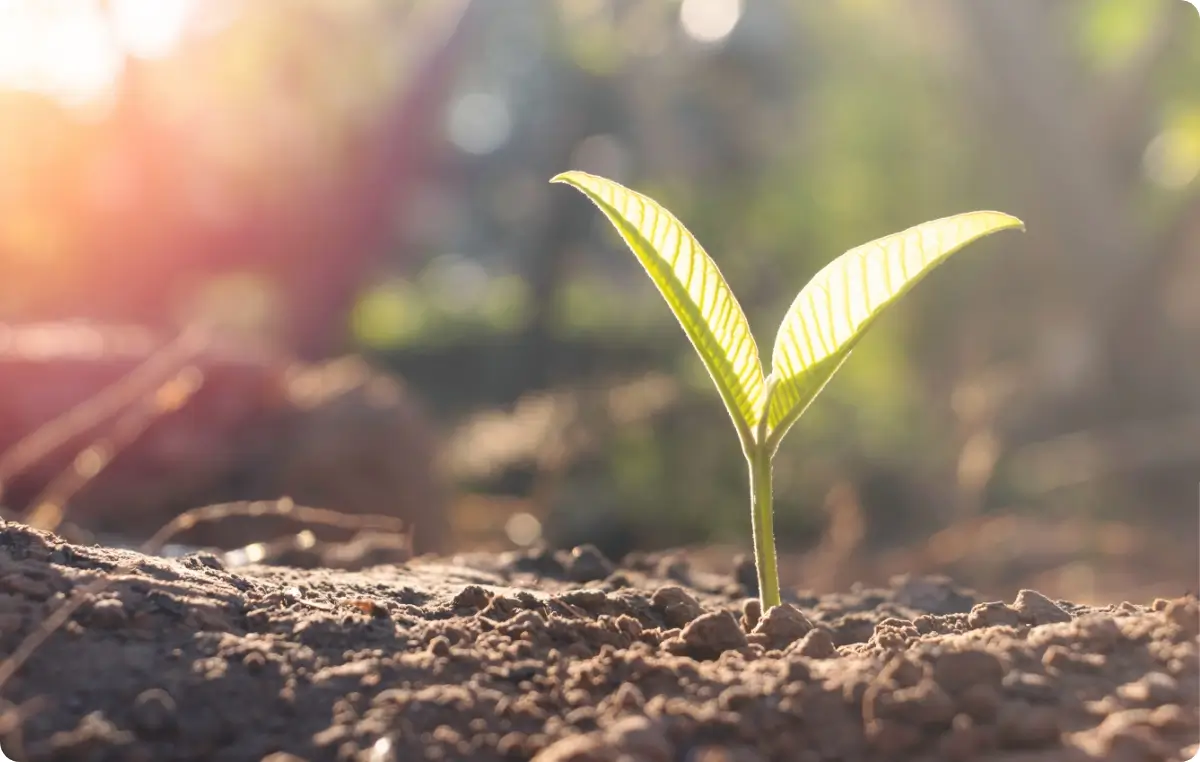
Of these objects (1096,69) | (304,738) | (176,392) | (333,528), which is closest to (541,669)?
(304,738)

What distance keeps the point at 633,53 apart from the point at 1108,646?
6660 millimetres

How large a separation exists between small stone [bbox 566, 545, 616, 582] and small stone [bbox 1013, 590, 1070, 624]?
0.76 metres

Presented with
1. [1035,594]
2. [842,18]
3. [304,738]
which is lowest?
[304,738]

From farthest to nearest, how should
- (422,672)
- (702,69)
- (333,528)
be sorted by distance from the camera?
(702,69)
(333,528)
(422,672)

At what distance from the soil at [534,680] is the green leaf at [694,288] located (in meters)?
0.26

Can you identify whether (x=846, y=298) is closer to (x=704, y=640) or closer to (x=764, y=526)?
(x=764, y=526)

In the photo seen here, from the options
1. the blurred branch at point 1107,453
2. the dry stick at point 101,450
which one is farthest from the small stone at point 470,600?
the blurred branch at point 1107,453

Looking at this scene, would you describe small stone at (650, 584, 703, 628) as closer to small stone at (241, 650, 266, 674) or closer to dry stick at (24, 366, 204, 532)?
small stone at (241, 650, 266, 674)

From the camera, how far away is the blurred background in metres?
3.64

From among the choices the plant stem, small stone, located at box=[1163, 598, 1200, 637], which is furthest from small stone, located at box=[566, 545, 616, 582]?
small stone, located at box=[1163, 598, 1200, 637]

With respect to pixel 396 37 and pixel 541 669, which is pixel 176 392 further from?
pixel 396 37

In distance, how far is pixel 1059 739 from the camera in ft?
2.59

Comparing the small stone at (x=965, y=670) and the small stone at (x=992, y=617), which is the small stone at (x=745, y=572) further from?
the small stone at (x=965, y=670)

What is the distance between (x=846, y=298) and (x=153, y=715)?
2.56 ft
